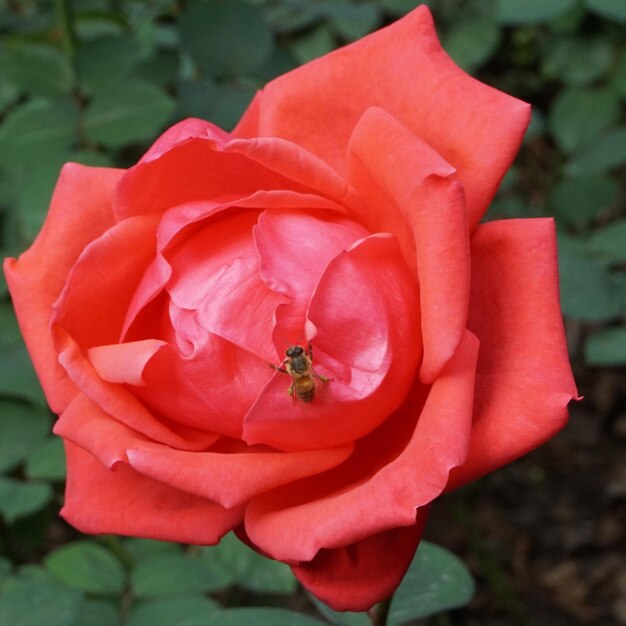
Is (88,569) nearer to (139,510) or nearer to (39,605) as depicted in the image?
(39,605)

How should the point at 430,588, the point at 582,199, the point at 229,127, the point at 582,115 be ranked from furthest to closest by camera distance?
the point at 582,115
the point at 582,199
the point at 229,127
the point at 430,588

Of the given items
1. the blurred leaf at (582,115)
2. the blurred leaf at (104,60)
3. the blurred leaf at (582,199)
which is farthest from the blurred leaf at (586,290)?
the blurred leaf at (104,60)

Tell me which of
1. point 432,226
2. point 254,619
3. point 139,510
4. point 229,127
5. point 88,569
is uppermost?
point 432,226

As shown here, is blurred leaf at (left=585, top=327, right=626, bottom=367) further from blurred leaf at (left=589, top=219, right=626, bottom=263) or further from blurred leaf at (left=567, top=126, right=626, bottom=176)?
blurred leaf at (left=567, top=126, right=626, bottom=176)

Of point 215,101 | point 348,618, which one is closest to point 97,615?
point 348,618

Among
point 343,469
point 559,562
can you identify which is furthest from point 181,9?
point 559,562

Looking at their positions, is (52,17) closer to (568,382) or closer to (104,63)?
(104,63)
